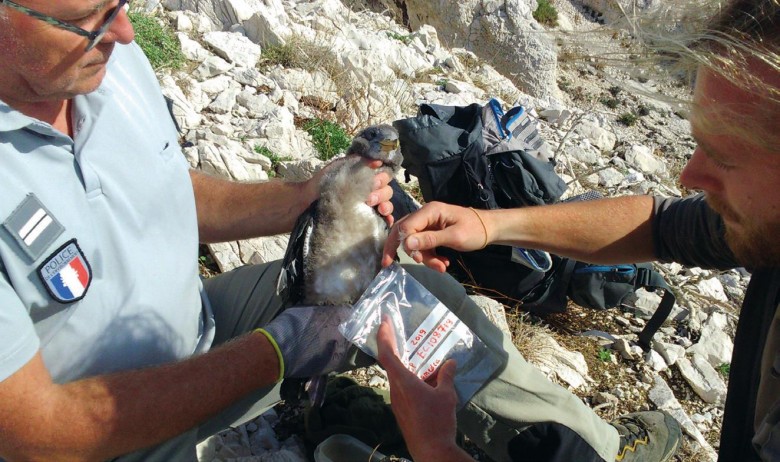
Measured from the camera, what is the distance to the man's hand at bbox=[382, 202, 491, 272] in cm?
267

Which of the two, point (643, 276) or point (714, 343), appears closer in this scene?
point (643, 276)

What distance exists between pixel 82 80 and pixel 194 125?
304cm

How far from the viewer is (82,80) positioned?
2.29 m

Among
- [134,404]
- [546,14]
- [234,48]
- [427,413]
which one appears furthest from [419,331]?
[546,14]

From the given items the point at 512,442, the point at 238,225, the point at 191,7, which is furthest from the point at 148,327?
the point at 191,7

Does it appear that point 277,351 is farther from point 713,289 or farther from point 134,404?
point 713,289

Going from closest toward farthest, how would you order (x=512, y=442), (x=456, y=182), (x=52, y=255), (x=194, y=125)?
(x=52, y=255) → (x=512, y=442) → (x=456, y=182) → (x=194, y=125)

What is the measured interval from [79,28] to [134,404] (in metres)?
1.28

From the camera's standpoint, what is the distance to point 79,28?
7.25 feet

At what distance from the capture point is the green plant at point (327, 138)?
5570mm

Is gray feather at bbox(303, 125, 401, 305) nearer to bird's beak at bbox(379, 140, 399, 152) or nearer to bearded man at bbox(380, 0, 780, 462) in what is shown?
bird's beak at bbox(379, 140, 399, 152)

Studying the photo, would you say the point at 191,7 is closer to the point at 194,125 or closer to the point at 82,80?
the point at 194,125

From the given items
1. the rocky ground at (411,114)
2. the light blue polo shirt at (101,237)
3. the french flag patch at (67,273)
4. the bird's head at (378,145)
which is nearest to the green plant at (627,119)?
the rocky ground at (411,114)

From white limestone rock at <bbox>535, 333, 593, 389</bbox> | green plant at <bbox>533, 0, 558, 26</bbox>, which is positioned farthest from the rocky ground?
green plant at <bbox>533, 0, 558, 26</bbox>
